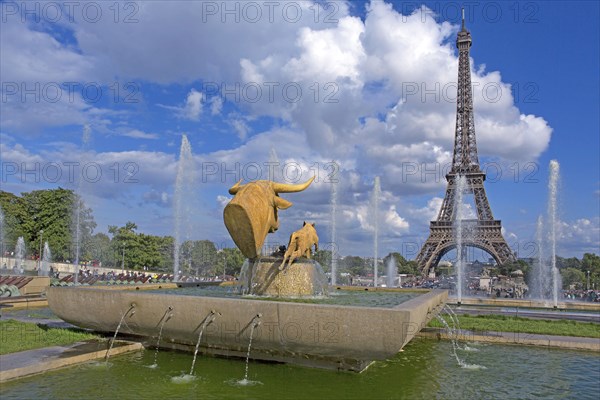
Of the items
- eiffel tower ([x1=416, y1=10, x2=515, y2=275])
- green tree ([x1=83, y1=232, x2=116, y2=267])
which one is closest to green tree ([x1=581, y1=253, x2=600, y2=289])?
eiffel tower ([x1=416, y1=10, x2=515, y2=275])

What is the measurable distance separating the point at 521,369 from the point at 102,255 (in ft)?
203

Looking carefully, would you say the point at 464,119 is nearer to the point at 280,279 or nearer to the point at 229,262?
the point at 229,262

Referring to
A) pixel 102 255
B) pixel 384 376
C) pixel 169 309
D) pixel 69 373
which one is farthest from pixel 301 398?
pixel 102 255

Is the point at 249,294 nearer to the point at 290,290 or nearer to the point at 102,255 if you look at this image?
the point at 290,290

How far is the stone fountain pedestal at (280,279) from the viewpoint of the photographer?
12125 millimetres

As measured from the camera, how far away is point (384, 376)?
857cm

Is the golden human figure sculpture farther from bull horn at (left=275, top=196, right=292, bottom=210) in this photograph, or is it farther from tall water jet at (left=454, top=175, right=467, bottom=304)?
tall water jet at (left=454, top=175, right=467, bottom=304)

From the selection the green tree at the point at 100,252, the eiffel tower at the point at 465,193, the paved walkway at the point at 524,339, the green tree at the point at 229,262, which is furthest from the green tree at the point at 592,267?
the green tree at the point at 100,252

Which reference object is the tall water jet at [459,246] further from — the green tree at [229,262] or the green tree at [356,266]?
the green tree at [229,262]

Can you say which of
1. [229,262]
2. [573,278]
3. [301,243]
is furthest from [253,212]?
[573,278]

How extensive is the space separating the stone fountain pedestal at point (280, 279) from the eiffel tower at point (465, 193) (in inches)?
1587

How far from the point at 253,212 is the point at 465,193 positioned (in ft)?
160

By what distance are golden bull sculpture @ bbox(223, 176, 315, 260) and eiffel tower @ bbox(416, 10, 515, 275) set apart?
40506 millimetres

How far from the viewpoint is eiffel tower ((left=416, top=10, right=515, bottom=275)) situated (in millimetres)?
50188
